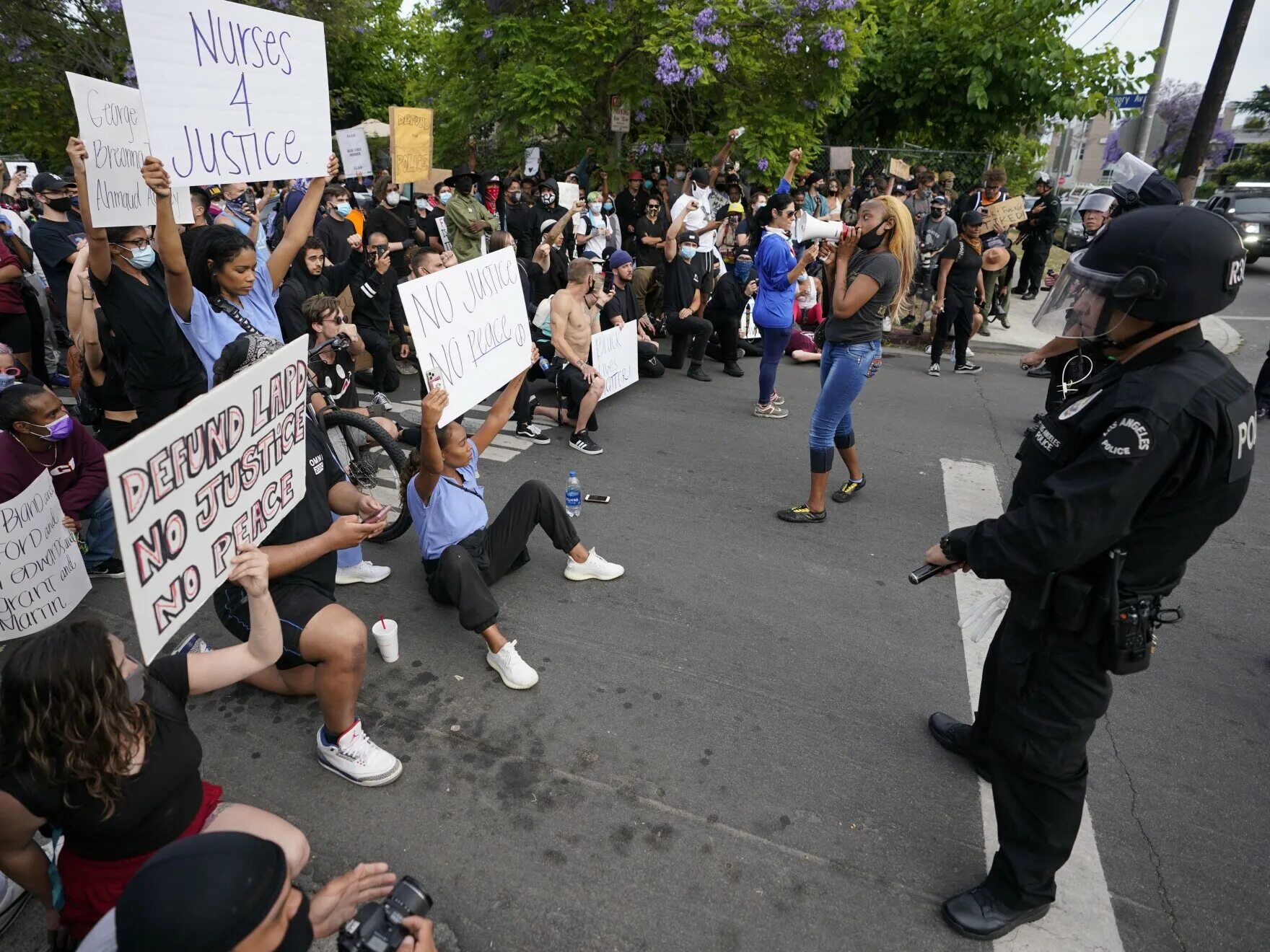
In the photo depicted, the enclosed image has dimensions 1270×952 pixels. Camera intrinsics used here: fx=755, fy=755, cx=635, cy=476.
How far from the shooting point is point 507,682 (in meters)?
3.42

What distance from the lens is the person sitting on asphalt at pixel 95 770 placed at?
1.74m

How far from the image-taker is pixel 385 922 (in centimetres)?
171

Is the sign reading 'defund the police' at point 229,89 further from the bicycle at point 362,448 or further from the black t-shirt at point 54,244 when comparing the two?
the black t-shirt at point 54,244

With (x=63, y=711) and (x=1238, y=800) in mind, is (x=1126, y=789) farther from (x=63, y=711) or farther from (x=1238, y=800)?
(x=63, y=711)

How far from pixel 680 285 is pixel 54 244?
5.74 meters

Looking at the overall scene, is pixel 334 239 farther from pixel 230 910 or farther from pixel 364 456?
pixel 230 910

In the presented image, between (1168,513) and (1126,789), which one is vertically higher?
(1168,513)

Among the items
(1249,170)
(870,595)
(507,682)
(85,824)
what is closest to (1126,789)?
(870,595)

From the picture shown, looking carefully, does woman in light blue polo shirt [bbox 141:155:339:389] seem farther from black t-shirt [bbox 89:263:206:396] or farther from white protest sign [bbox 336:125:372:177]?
white protest sign [bbox 336:125:372:177]

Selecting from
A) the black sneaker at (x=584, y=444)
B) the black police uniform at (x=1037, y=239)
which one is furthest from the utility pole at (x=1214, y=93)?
the black sneaker at (x=584, y=444)

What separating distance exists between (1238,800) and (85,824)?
12.7 ft

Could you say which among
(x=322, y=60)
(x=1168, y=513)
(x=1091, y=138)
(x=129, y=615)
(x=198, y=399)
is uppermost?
(x=1091, y=138)

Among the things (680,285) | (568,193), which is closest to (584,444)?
(680,285)

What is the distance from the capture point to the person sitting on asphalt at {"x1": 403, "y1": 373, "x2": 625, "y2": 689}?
11.2 ft
